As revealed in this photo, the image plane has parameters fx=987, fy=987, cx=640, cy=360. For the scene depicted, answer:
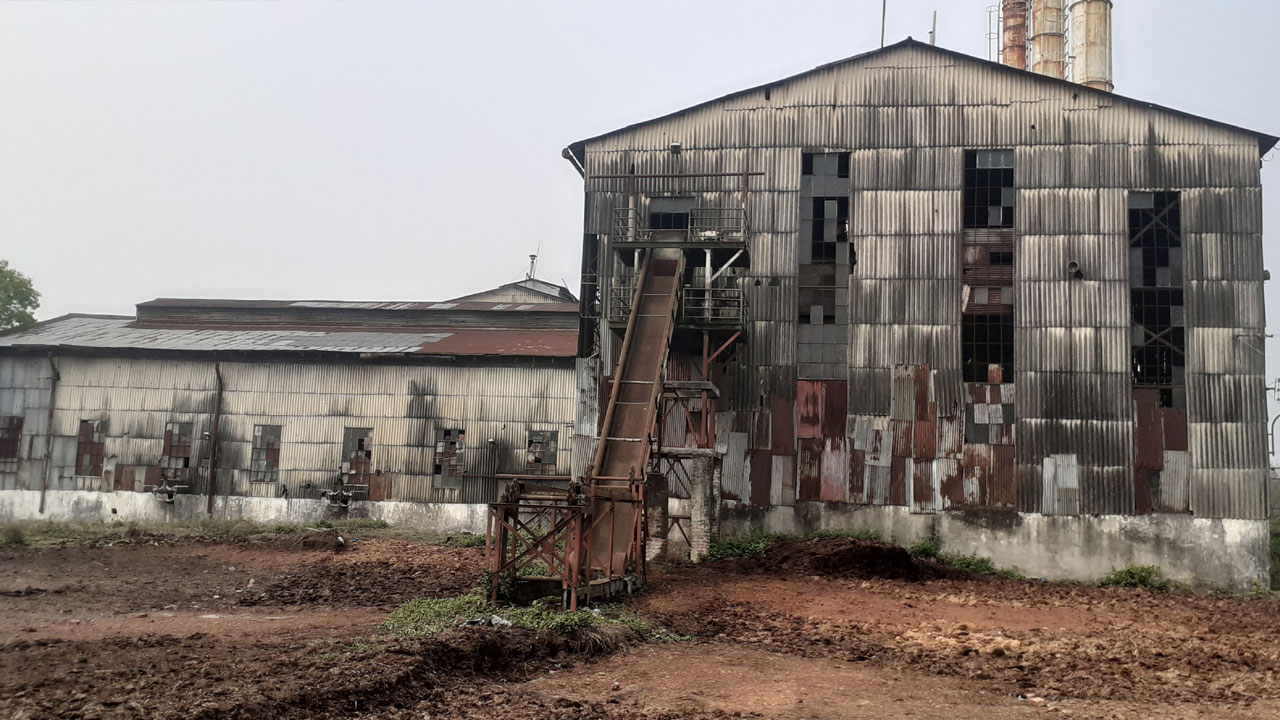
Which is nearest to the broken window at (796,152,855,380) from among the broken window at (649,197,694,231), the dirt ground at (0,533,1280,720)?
the broken window at (649,197,694,231)

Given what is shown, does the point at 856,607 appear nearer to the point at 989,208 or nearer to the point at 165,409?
the point at 989,208

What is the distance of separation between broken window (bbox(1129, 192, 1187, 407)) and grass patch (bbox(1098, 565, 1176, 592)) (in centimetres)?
396

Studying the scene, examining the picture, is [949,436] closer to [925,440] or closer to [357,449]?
[925,440]

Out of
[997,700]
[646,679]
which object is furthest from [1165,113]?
[646,679]

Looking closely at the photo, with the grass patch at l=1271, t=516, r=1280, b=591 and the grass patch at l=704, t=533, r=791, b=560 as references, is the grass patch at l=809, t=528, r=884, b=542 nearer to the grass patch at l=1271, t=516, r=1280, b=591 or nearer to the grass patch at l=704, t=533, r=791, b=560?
the grass patch at l=704, t=533, r=791, b=560

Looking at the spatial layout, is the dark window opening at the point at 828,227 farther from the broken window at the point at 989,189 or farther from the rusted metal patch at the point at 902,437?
the rusted metal patch at the point at 902,437

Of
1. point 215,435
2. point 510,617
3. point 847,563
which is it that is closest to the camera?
point 510,617

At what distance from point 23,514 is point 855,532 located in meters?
26.0

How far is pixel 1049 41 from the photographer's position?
127 ft

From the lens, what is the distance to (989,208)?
25.0 meters

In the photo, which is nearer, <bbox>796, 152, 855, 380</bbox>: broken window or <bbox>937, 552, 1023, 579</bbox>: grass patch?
<bbox>937, 552, 1023, 579</bbox>: grass patch

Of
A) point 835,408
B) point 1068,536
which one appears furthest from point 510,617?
point 1068,536

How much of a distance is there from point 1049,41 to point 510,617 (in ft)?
113

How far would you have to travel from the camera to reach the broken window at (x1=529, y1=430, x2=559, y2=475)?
30375 millimetres
